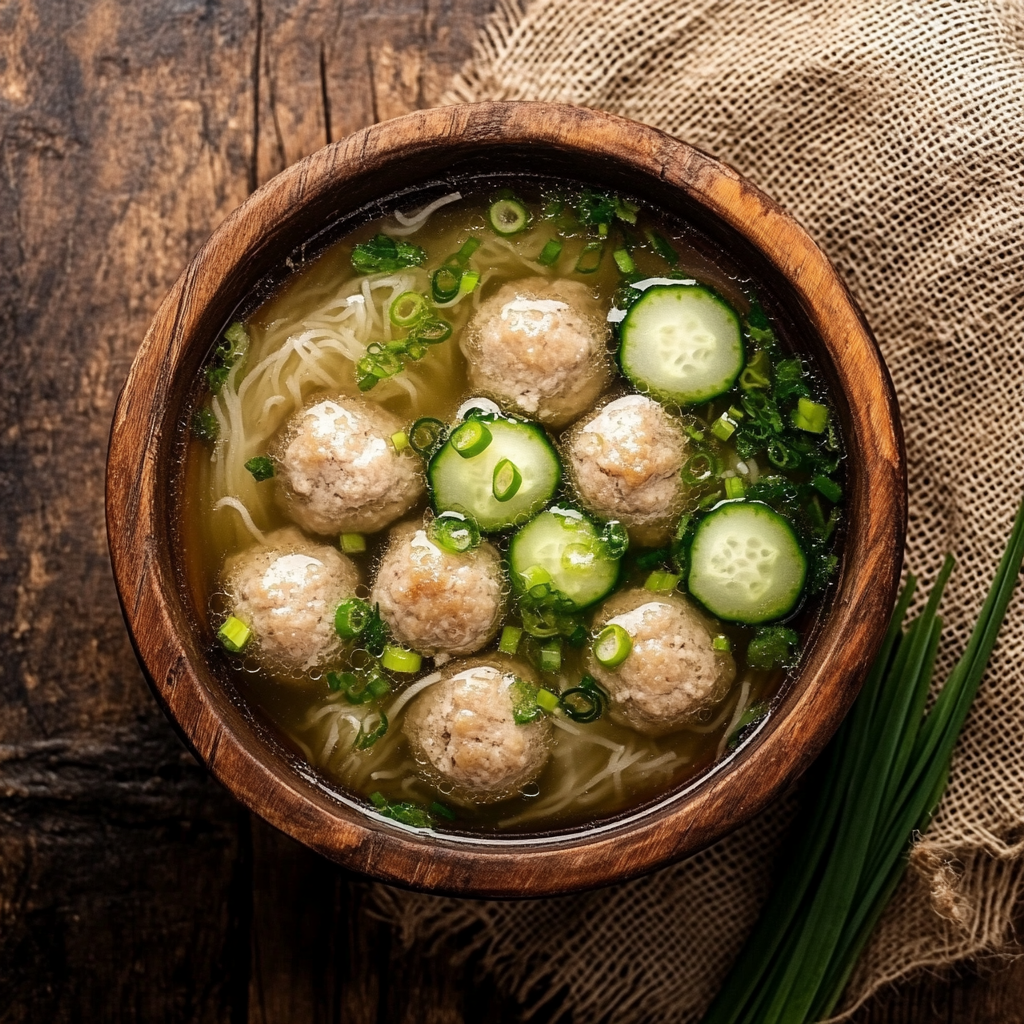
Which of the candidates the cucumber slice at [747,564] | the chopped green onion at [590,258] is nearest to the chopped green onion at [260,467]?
the chopped green onion at [590,258]

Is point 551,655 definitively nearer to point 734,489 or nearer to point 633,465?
point 633,465

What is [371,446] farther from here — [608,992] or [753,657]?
[608,992]

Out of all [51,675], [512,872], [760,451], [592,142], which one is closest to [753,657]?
[760,451]

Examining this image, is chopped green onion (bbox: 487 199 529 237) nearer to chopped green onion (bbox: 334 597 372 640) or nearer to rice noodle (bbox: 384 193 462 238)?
rice noodle (bbox: 384 193 462 238)

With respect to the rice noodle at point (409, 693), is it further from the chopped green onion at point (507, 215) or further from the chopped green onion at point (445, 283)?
the chopped green onion at point (507, 215)

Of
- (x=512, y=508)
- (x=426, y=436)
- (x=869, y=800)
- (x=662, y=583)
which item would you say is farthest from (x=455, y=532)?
(x=869, y=800)
